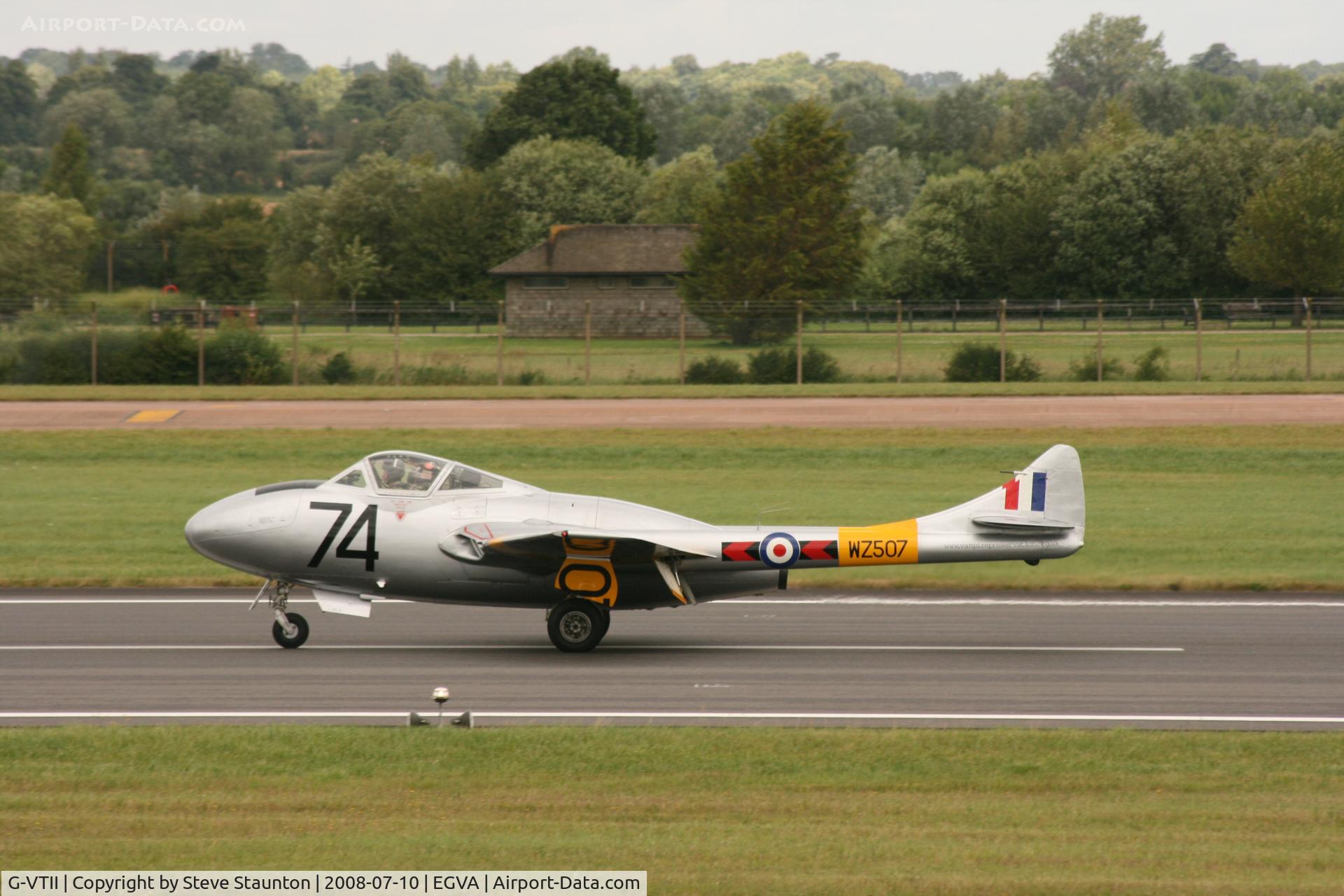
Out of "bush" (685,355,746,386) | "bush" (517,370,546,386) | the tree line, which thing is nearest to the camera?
"bush" (685,355,746,386)

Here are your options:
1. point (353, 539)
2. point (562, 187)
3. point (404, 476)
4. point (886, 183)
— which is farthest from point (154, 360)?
point (886, 183)

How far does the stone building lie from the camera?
75062mm

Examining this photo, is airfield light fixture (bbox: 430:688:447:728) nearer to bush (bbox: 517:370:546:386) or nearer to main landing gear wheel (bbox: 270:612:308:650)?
main landing gear wheel (bbox: 270:612:308:650)

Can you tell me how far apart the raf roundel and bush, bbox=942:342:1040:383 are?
31.2m

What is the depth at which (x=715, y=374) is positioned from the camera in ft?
151

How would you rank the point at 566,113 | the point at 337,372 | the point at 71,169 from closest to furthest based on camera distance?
the point at 337,372
the point at 566,113
the point at 71,169

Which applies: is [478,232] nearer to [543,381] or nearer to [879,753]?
[543,381]

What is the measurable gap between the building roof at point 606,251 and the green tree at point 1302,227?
2791 centimetres

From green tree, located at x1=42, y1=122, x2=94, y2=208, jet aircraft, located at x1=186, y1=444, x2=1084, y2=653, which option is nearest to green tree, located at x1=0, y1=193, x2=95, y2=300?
green tree, located at x1=42, y1=122, x2=94, y2=208

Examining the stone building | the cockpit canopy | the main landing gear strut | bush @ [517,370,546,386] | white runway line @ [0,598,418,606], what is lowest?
white runway line @ [0,598,418,606]

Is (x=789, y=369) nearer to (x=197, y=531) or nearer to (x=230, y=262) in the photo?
(x=197, y=531)

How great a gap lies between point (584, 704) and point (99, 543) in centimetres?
1270

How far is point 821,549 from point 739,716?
314 centimetres

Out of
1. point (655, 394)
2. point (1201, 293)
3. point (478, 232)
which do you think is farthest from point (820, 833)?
point (478, 232)
